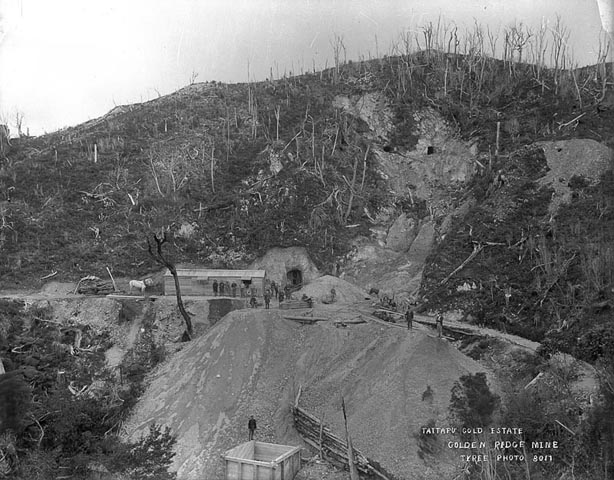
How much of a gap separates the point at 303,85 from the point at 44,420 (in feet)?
161

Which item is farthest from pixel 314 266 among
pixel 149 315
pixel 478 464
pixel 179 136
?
pixel 478 464

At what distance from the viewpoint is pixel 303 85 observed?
65000mm

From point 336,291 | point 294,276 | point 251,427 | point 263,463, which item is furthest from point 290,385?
point 294,276

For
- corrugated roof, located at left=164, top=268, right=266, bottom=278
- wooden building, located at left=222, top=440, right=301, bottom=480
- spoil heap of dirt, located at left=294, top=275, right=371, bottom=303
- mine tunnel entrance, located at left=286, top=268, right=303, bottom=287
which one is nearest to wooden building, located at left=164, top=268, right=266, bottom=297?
corrugated roof, located at left=164, top=268, right=266, bottom=278

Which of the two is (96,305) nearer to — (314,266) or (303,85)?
(314,266)

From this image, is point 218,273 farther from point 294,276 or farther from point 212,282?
point 294,276

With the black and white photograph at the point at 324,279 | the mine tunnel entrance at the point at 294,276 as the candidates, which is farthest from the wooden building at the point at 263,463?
the mine tunnel entrance at the point at 294,276

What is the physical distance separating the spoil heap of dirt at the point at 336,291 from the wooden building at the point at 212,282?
2965mm

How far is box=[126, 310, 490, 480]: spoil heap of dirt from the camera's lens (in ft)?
69.7

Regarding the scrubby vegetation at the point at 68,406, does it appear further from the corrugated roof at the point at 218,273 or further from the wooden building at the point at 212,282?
the corrugated roof at the point at 218,273

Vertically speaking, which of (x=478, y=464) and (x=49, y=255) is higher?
(x=49, y=255)

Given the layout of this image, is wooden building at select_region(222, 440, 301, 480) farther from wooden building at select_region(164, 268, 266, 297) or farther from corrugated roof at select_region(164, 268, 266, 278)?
corrugated roof at select_region(164, 268, 266, 278)

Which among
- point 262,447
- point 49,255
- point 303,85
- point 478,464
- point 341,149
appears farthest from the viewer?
point 303,85

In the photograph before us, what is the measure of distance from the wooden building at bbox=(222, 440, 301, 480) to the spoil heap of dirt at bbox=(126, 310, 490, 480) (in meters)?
0.85
